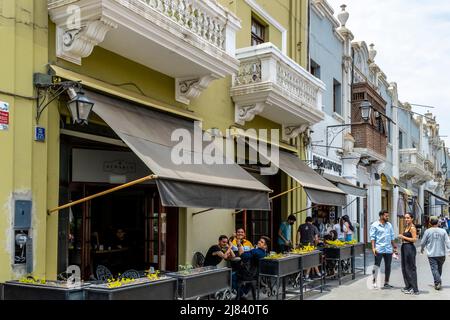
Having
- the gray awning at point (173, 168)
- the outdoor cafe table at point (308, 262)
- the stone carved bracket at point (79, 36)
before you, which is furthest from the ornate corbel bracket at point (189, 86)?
the outdoor cafe table at point (308, 262)

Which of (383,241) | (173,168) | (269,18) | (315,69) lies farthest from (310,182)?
(315,69)

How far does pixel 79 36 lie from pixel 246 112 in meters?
5.47

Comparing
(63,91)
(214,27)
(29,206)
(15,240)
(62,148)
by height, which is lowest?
(15,240)

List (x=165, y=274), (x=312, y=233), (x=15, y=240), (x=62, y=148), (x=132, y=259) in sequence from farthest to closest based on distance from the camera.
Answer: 1. (x=312, y=233)
2. (x=132, y=259)
3. (x=62, y=148)
4. (x=165, y=274)
5. (x=15, y=240)

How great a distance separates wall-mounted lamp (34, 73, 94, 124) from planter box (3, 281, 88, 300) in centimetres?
210

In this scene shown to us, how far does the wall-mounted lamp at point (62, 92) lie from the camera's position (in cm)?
651

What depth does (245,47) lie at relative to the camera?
1207 cm

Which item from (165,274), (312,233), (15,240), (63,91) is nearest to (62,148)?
(63,91)

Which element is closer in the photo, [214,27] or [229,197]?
[229,197]

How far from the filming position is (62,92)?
6.88 meters

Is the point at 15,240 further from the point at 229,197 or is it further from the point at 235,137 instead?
the point at 235,137

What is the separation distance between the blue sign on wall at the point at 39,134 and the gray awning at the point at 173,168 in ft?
2.57

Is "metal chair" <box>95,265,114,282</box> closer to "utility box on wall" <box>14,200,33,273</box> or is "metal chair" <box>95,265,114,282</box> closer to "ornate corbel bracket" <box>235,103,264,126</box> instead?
"utility box on wall" <box>14,200,33,273</box>
